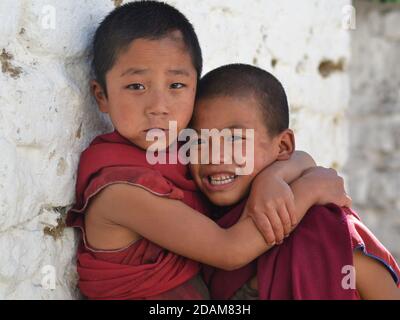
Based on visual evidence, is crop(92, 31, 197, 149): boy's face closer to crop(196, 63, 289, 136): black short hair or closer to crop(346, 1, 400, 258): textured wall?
crop(196, 63, 289, 136): black short hair

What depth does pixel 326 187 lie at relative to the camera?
2.12 metres

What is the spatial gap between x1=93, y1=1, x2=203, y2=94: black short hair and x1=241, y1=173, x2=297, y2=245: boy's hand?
0.46 m

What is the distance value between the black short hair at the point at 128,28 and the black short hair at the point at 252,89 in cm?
13

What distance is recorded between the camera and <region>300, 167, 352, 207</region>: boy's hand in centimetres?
208

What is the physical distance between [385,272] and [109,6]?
1.12 m

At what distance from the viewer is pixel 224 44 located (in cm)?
281

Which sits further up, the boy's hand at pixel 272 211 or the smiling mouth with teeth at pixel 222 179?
the smiling mouth with teeth at pixel 222 179

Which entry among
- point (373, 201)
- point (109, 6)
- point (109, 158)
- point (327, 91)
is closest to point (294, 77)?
point (327, 91)

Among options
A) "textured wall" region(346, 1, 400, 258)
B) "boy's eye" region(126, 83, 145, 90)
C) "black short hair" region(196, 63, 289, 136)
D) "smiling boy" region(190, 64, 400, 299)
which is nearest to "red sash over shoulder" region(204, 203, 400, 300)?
"smiling boy" region(190, 64, 400, 299)

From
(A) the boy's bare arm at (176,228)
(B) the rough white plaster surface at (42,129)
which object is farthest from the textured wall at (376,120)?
(A) the boy's bare arm at (176,228)

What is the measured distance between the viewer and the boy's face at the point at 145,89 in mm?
2000

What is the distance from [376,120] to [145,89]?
3.34m

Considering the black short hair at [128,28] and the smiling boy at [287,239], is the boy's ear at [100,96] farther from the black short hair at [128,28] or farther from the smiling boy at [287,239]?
the smiling boy at [287,239]

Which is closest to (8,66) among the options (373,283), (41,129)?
(41,129)
